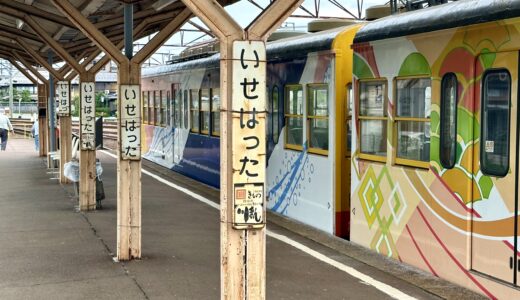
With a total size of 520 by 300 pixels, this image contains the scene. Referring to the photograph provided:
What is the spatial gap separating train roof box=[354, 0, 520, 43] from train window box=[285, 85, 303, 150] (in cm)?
187

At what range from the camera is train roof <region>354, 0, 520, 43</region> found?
5.57m

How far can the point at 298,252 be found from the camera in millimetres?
8000

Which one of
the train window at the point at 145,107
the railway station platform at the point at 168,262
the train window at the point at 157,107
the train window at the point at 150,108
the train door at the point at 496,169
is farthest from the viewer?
the train window at the point at 145,107

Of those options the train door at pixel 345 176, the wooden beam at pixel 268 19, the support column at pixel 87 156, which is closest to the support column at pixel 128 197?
the train door at pixel 345 176

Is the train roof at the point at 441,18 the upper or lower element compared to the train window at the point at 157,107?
upper

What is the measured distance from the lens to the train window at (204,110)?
45.8 ft

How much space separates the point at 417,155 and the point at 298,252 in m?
1.93

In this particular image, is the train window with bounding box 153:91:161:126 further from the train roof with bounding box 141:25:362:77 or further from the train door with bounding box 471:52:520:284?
the train door with bounding box 471:52:520:284

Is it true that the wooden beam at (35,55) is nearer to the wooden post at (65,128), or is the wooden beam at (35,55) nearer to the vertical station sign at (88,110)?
the wooden post at (65,128)

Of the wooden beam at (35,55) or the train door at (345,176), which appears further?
the wooden beam at (35,55)

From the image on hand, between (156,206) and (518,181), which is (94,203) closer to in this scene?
(156,206)

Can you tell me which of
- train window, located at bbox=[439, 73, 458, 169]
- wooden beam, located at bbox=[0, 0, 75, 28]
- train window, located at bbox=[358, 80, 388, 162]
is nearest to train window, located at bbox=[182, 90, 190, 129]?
wooden beam, located at bbox=[0, 0, 75, 28]

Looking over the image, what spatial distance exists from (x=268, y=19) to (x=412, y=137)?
3137 millimetres

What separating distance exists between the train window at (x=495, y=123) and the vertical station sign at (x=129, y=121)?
11.7ft
